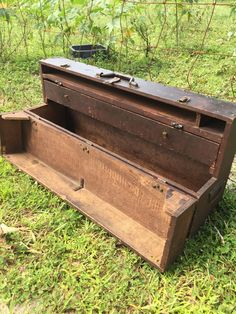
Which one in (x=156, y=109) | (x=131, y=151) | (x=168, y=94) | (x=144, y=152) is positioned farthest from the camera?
(x=131, y=151)

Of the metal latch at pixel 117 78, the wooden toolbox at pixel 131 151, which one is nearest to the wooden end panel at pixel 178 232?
the wooden toolbox at pixel 131 151

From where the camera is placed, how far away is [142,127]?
236cm

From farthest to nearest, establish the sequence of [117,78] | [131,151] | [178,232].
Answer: [131,151], [117,78], [178,232]

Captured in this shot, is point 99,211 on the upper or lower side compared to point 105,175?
lower

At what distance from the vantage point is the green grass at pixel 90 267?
5.88 feet

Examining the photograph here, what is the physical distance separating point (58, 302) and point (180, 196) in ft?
3.12

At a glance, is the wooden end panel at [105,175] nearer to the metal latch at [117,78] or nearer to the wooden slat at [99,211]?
the wooden slat at [99,211]

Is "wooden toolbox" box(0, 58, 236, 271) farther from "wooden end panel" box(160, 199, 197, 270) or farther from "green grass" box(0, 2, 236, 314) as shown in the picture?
"green grass" box(0, 2, 236, 314)

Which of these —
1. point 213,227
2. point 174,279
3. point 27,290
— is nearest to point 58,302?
point 27,290

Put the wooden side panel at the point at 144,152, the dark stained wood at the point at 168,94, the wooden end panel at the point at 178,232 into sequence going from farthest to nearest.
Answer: the wooden side panel at the point at 144,152 < the dark stained wood at the point at 168,94 < the wooden end panel at the point at 178,232

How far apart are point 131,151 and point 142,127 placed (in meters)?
0.54

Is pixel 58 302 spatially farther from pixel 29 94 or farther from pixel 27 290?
pixel 29 94

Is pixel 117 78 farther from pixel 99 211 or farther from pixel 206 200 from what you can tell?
pixel 206 200

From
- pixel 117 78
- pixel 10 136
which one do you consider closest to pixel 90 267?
pixel 117 78
